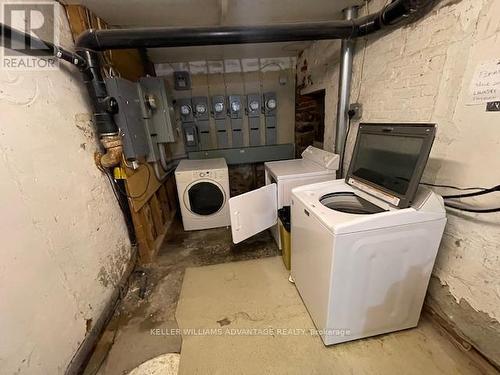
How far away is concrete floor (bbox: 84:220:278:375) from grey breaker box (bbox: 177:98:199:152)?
3.94 ft

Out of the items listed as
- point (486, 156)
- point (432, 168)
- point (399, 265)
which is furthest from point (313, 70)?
point (399, 265)

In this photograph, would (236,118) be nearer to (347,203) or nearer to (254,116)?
(254,116)

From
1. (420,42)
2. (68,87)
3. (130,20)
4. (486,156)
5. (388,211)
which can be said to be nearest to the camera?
(486,156)

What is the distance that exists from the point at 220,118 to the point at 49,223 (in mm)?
2424

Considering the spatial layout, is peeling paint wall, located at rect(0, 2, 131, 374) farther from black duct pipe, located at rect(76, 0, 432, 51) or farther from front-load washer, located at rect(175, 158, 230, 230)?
front-load washer, located at rect(175, 158, 230, 230)

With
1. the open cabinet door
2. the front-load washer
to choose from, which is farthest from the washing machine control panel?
the open cabinet door

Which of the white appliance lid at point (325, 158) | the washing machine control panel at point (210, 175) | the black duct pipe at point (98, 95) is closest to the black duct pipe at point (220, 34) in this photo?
the black duct pipe at point (98, 95)

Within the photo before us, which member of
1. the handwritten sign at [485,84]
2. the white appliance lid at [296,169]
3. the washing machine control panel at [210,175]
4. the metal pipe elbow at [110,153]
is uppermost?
the handwritten sign at [485,84]

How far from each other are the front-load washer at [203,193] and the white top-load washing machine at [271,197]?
72 cm

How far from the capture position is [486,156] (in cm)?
102

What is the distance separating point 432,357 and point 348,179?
110cm

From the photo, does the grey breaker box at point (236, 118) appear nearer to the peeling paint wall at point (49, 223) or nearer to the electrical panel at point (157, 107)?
the electrical panel at point (157, 107)

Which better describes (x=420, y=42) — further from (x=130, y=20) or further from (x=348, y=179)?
(x=130, y=20)

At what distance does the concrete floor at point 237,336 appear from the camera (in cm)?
124
